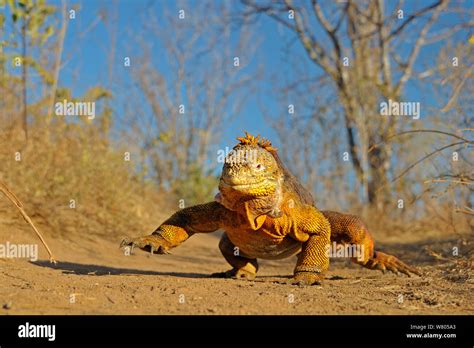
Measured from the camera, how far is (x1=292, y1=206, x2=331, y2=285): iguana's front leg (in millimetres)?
5538

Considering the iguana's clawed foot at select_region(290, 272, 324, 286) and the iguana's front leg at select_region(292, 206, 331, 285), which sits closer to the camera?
the iguana's clawed foot at select_region(290, 272, 324, 286)

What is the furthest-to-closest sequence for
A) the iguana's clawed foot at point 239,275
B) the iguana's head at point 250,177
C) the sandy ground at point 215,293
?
the iguana's clawed foot at point 239,275 → the iguana's head at point 250,177 → the sandy ground at point 215,293

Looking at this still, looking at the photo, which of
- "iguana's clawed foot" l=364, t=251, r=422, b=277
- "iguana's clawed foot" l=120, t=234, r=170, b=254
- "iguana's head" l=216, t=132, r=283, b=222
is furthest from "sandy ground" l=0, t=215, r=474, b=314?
"iguana's head" l=216, t=132, r=283, b=222

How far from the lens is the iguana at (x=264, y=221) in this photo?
4949 mm

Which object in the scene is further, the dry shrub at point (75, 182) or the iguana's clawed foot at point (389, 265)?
the dry shrub at point (75, 182)

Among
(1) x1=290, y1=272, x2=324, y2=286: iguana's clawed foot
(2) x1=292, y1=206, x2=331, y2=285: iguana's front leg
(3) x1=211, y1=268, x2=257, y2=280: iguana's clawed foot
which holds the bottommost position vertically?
(3) x1=211, y1=268, x2=257, y2=280: iguana's clawed foot

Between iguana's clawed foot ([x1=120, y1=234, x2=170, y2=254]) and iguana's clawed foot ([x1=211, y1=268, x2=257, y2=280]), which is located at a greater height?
iguana's clawed foot ([x1=120, y1=234, x2=170, y2=254])

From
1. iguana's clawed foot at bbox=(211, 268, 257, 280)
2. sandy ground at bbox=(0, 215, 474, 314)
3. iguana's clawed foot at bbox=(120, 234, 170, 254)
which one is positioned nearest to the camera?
sandy ground at bbox=(0, 215, 474, 314)

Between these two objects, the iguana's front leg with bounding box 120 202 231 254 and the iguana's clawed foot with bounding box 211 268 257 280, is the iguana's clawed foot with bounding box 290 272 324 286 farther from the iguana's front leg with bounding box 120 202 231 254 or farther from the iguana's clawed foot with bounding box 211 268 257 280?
the iguana's clawed foot with bounding box 211 268 257 280

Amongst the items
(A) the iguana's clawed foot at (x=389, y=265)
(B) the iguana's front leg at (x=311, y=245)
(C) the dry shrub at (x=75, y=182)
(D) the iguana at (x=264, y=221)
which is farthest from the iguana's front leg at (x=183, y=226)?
(C) the dry shrub at (x=75, y=182)

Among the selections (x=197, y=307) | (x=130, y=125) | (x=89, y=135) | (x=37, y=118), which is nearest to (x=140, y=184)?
(x=89, y=135)

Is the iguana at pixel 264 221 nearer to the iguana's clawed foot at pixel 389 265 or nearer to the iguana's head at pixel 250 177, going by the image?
the iguana's head at pixel 250 177

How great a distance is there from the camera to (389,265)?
656 cm

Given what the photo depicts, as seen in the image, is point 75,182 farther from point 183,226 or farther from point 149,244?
point 149,244
